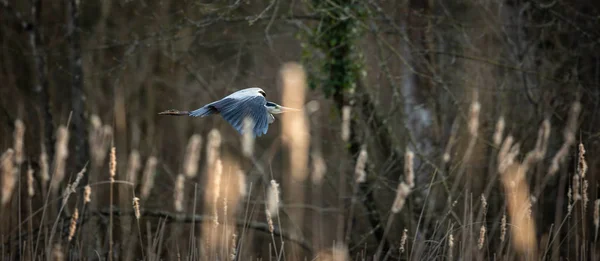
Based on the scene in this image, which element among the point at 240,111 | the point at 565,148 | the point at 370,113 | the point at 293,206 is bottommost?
the point at 293,206

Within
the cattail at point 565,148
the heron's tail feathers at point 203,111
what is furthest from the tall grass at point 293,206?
the heron's tail feathers at point 203,111

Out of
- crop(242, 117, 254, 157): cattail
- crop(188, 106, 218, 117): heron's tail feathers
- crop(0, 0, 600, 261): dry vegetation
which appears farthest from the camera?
crop(0, 0, 600, 261): dry vegetation

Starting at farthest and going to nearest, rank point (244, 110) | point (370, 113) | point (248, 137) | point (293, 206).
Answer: point (370, 113), point (293, 206), point (244, 110), point (248, 137)

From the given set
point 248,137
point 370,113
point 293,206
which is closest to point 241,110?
point 248,137

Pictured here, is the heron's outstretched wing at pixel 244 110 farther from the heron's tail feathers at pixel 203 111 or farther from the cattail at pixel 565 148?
the cattail at pixel 565 148

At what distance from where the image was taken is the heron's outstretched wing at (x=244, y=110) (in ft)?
10.4

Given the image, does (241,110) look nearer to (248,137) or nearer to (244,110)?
(244,110)

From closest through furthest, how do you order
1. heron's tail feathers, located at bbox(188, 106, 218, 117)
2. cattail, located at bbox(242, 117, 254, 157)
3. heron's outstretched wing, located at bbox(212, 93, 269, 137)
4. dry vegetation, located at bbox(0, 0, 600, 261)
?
cattail, located at bbox(242, 117, 254, 157) < heron's outstretched wing, located at bbox(212, 93, 269, 137) < heron's tail feathers, located at bbox(188, 106, 218, 117) < dry vegetation, located at bbox(0, 0, 600, 261)

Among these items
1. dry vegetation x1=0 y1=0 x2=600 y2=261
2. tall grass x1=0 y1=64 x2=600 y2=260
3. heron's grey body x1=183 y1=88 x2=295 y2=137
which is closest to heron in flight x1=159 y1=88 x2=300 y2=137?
heron's grey body x1=183 y1=88 x2=295 y2=137

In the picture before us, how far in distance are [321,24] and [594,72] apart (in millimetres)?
2182

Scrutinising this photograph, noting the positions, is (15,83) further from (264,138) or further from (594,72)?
(594,72)

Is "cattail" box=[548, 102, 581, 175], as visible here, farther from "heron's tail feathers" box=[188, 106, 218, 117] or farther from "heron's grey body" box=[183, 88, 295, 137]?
"heron's tail feathers" box=[188, 106, 218, 117]

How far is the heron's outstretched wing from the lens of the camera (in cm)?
318

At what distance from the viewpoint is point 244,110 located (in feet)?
11.0
